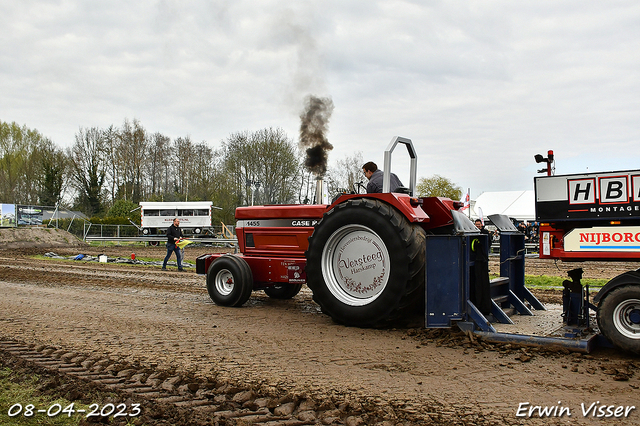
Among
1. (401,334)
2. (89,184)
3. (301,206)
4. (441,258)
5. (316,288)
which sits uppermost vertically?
(89,184)

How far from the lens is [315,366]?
4.44 metres

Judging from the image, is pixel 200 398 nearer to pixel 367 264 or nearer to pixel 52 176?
pixel 367 264

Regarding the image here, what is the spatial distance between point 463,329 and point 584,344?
1.08 metres

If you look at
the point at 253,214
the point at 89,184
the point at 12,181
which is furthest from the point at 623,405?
the point at 12,181

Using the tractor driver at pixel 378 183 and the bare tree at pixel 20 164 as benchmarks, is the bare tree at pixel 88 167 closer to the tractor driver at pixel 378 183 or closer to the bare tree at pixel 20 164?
the bare tree at pixel 20 164

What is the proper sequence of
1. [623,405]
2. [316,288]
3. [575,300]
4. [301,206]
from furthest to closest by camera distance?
[301,206], [316,288], [575,300], [623,405]

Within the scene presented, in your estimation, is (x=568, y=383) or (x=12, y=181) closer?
(x=568, y=383)

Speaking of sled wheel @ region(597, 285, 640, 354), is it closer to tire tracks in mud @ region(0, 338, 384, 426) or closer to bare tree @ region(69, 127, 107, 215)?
tire tracks in mud @ region(0, 338, 384, 426)

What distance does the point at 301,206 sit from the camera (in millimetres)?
7383

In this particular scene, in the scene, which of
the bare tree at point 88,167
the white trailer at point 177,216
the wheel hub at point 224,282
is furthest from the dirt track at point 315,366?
the bare tree at point 88,167

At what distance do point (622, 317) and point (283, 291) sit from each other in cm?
511

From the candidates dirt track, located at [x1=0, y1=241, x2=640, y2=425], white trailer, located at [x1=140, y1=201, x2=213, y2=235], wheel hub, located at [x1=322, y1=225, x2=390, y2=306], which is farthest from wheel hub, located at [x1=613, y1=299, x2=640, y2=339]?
white trailer, located at [x1=140, y1=201, x2=213, y2=235]

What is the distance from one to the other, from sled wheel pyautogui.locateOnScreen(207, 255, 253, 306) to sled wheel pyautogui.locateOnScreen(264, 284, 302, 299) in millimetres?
944

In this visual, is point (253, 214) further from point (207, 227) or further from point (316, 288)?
point (207, 227)
